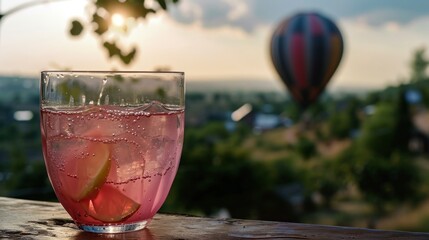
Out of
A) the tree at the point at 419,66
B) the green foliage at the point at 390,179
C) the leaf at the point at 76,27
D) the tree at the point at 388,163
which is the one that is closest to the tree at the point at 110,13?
the leaf at the point at 76,27

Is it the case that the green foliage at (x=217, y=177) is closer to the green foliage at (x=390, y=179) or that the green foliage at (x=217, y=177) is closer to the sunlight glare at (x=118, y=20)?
the green foliage at (x=390, y=179)

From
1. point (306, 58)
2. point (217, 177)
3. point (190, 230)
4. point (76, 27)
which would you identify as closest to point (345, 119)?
point (217, 177)

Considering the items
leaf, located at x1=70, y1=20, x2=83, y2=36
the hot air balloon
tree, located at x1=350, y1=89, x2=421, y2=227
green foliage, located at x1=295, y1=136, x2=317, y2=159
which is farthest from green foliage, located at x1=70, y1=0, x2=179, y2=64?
green foliage, located at x1=295, y1=136, x2=317, y2=159

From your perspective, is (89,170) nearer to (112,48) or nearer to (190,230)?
(190,230)

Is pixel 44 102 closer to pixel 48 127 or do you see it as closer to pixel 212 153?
pixel 48 127

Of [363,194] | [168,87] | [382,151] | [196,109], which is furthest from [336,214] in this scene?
[168,87]

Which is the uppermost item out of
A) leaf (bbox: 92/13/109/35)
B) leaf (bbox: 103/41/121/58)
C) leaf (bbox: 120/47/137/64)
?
leaf (bbox: 92/13/109/35)

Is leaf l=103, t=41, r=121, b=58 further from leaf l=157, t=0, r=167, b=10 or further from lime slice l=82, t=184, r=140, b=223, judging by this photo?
lime slice l=82, t=184, r=140, b=223
